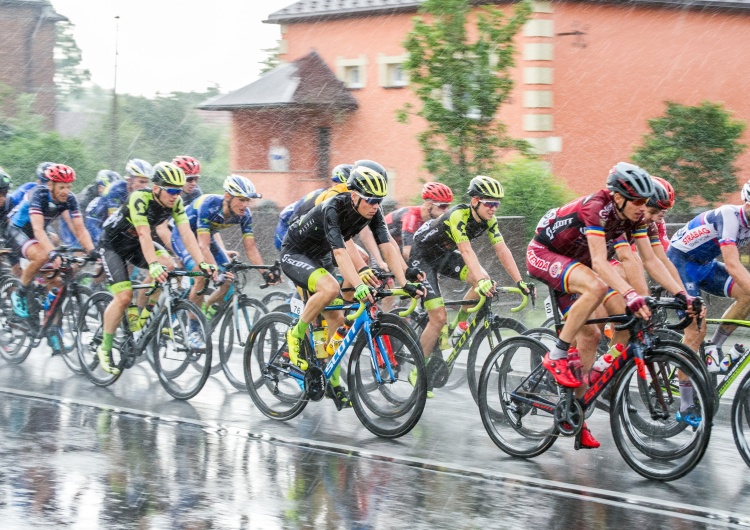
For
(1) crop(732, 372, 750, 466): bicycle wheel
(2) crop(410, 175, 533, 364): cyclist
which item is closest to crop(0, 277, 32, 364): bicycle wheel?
(2) crop(410, 175, 533, 364): cyclist

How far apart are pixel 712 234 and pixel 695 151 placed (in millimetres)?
14478

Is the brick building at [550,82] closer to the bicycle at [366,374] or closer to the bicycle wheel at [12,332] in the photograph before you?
the bicycle wheel at [12,332]

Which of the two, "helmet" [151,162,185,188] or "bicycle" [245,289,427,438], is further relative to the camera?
"helmet" [151,162,185,188]

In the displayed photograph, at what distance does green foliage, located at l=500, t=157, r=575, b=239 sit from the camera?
62.4 ft

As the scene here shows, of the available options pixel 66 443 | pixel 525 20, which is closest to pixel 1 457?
pixel 66 443

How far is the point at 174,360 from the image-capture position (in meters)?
9.73

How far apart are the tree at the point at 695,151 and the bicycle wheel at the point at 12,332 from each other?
14693 millimetres

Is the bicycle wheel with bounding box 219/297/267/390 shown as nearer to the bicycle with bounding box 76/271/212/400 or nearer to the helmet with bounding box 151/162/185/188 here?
the bicycle with bounding box 76/271/212/400

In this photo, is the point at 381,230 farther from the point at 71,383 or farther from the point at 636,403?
the point at 71,383

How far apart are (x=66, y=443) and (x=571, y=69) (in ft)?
72.4

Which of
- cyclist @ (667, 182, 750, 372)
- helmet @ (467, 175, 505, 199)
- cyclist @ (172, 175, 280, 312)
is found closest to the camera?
cyclist @ (667, 182, 750, 372)

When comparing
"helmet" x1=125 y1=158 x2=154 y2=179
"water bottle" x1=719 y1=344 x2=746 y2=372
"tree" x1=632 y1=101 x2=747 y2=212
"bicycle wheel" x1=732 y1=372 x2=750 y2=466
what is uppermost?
"tree" x1=632 y1=101 x2=747 y2=212

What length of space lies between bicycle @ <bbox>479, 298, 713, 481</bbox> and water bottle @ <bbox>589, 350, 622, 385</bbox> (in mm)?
52

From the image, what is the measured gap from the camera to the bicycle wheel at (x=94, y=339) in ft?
33.4
